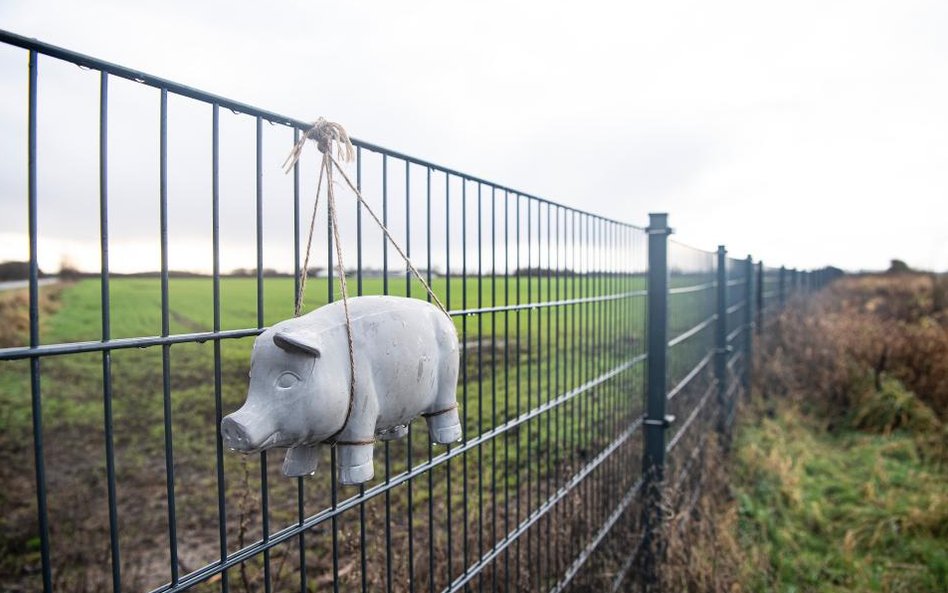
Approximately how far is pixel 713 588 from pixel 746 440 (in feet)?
11.2

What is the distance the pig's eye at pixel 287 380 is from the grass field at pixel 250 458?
23 centimetres

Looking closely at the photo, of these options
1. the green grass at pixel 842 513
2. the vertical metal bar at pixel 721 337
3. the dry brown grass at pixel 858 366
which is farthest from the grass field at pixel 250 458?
the dry brown grass at pixel 858 366

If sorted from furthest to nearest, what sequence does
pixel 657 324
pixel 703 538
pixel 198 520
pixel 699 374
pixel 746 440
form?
pixel 746 440, pixel 699 374, pixel 198 520, pixel 657 324, pixel 703 538

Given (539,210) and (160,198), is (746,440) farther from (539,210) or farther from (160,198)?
(160,198)

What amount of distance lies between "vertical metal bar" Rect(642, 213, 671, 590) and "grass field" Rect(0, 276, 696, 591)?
0.11 m

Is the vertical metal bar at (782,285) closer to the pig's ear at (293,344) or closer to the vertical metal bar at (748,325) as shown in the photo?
the vertical metal bar at (748,325)

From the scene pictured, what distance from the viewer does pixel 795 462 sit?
17.8 feet

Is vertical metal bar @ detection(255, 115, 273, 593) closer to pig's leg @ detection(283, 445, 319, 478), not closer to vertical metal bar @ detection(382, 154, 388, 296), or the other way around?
pig's leg @ detection(283, 445, 319, 478)

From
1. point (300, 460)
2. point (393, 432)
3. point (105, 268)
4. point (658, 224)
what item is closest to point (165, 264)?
point (105, 268)

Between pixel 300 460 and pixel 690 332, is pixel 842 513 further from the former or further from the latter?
pixel 300 460

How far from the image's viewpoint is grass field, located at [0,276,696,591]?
245 centimetres

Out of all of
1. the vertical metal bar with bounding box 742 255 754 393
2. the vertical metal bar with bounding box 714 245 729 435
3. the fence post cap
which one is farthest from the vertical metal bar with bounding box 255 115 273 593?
the vertical metal bar with bounding box 742 255 754 393

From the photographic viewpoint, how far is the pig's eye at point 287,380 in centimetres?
100

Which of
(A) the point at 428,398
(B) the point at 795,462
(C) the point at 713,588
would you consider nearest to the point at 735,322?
(B) the point at 795,462
